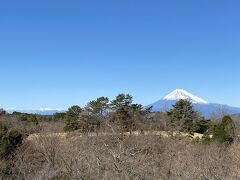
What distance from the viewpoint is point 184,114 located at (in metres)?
44.1

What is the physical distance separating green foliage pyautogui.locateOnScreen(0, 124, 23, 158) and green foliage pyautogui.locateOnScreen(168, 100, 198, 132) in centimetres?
1859

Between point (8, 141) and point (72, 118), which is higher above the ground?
point (72, 118)

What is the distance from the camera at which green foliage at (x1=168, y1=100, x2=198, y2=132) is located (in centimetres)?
4220

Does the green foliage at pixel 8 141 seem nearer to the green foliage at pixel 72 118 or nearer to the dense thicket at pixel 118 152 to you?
the dense thicket at pixel 118 152

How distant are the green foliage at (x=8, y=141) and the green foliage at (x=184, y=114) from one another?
61.0 feet

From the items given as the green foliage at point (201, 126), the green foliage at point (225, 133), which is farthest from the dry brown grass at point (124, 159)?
the green foliage at point (201, 126)

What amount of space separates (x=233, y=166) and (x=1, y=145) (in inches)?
493

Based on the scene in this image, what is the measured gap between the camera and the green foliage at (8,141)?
81.3 ft

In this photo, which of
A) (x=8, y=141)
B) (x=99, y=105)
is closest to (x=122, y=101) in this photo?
(x=99, y=105)

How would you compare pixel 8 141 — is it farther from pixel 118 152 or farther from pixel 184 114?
pixel 184 114

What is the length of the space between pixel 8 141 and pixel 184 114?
22496 mm

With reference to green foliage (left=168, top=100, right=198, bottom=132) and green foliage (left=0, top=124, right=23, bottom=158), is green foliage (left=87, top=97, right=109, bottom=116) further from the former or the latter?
green foliage (left=0, top=124, right=23, bottom=158)

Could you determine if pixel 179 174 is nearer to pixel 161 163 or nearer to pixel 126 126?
pixel 161 163

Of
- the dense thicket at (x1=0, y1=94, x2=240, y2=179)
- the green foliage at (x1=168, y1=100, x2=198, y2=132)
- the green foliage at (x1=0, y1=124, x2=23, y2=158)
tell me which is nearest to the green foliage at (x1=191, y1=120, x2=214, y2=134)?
the green foliage at (x1=168, y1=100, x2=198, y2=132)
